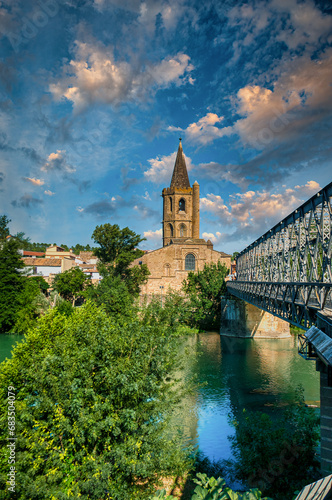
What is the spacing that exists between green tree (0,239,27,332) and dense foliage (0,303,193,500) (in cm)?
2613

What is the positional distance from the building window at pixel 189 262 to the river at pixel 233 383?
742 inches

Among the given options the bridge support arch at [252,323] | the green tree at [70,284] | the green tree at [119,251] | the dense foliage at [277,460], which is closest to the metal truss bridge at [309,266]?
the dense foliage at [277,460]

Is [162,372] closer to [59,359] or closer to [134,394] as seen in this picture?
[134,394]

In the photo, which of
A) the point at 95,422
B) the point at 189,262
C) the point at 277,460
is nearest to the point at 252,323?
the point at 189,262

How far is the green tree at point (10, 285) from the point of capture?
32156 millimetres

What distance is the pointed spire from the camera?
185 feet

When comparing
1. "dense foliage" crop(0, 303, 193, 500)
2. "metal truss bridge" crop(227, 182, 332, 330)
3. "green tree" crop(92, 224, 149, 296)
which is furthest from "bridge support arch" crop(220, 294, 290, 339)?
"dense foliage" crop(0, 303, 193, 500)

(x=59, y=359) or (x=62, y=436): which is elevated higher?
(x=59, y=359)

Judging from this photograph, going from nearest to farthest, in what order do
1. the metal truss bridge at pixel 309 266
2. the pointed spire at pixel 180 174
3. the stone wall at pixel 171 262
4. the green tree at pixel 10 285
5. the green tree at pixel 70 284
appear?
the metal truss bridge at pixel 309 266 < the green tree at pixel 10 285 < the green tree at pixel 70 284 < the stone wall at pixel 171 262 < the pointed spire at pixel 180 174

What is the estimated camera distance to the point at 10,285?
3366cm

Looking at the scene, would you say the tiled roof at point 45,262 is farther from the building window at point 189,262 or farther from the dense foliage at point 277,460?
the dense foliage at point 277,460

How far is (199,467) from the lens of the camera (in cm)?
989

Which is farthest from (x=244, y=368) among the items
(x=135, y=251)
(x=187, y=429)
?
(x=135, y=251)

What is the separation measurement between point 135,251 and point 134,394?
33.0m
